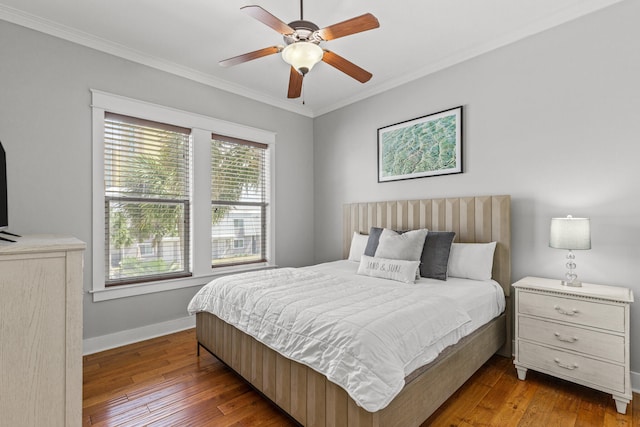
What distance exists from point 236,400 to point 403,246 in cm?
177

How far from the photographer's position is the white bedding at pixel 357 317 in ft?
4.55

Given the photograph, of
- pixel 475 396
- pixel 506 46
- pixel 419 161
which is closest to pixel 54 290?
pixel 475 396

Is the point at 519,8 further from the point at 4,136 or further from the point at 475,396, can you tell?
the point at 4,136

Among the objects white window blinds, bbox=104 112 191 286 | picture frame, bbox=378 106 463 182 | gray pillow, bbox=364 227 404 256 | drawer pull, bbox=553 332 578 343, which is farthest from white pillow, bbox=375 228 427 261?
white window blinds, bbox=104 112 191 286

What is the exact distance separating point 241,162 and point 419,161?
7.08 ft

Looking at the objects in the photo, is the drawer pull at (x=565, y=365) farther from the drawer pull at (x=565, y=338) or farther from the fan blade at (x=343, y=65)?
the fan blade at (x=343, y=65)

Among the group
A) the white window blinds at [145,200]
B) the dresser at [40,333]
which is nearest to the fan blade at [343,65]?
the dresser at [40,333]

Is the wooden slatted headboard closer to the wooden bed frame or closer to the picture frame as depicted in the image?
the wooden bed frame

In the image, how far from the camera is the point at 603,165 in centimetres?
229

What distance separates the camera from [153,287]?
3139 millimetres

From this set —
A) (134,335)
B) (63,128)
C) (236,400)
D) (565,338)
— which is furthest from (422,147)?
(134,335)

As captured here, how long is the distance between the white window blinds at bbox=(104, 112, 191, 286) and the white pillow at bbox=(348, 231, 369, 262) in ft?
6.16

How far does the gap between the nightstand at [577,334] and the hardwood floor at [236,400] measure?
15 centimetres

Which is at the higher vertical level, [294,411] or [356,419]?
[356,419]
